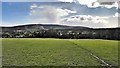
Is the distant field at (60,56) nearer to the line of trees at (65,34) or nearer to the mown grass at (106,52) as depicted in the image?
the mown grass at (106,52)

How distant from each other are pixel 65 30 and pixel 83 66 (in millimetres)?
110486

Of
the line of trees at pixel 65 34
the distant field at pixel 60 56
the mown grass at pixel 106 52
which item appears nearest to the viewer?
the distant field at pixel 60 56

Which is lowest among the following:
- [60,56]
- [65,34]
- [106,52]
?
[65,34]

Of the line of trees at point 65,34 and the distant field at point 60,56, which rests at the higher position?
the distant field at point 60,56

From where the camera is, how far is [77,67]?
80.8 ft

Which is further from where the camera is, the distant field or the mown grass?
the mown grass

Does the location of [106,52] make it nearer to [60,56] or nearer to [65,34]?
[60,56]

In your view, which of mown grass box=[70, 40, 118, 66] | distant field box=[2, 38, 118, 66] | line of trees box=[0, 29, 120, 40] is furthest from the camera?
line of trees box=[0, 29, 120, 40]

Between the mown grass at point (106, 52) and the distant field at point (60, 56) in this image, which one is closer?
the distant field at point (60, 56)

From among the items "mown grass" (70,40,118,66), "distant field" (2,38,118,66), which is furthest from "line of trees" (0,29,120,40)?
"distant field" (2,38,118,66)

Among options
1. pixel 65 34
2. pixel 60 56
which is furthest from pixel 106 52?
pixel 65 34

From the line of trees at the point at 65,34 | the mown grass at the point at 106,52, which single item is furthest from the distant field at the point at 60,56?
the line of trees at the point at 65,34

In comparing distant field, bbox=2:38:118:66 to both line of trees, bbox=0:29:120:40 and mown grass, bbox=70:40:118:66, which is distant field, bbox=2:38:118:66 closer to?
mown grass, bbox=70:40:118:66

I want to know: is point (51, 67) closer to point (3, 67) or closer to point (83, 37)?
point (3, 67)
